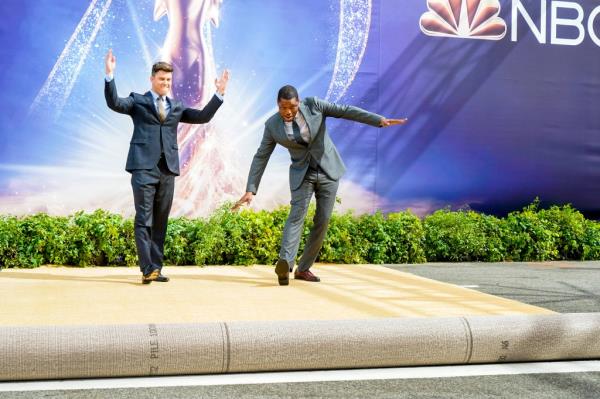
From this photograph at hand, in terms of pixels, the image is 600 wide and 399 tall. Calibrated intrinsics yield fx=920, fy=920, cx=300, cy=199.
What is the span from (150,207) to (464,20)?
547cm

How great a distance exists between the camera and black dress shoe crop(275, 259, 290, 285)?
24.0 feet

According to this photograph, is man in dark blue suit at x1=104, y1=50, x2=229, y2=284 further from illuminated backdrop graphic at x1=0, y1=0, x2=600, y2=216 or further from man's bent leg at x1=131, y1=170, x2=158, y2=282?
illuminated backdrop graphic at x1=0, y1=0, x2=600, y2=216

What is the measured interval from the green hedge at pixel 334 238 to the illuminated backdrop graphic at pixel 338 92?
17.1 inches

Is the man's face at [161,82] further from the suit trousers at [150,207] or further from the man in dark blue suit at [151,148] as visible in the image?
the suit trousers at [150,207]

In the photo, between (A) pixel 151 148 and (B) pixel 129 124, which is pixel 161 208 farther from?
(B) pixel 129 124

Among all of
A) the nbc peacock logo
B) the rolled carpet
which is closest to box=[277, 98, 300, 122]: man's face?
the rolled carpet

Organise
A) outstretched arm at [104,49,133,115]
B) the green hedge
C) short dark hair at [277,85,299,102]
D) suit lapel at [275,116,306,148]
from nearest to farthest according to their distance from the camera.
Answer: outstretched arm at [104,49,133,115], short dark hair at [277,85,299,102], suit lapel at [275,116,306,148], the green hedge

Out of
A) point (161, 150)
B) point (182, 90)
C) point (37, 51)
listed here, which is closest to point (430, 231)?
point (182, 90)

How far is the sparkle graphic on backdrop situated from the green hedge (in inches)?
17.1

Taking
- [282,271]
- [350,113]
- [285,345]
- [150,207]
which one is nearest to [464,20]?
[350,113]

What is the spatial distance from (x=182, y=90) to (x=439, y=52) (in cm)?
315

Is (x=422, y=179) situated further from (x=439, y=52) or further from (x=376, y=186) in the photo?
(x=439, y=52)

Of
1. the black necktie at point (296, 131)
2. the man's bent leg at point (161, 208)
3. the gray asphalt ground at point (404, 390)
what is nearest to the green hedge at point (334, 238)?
the man's bent leg at point (161, 208)

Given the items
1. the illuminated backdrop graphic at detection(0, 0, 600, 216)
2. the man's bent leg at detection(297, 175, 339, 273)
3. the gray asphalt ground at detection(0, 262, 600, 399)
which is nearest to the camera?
the gray asphalt ground at detection(0, 262, 600, 399)
